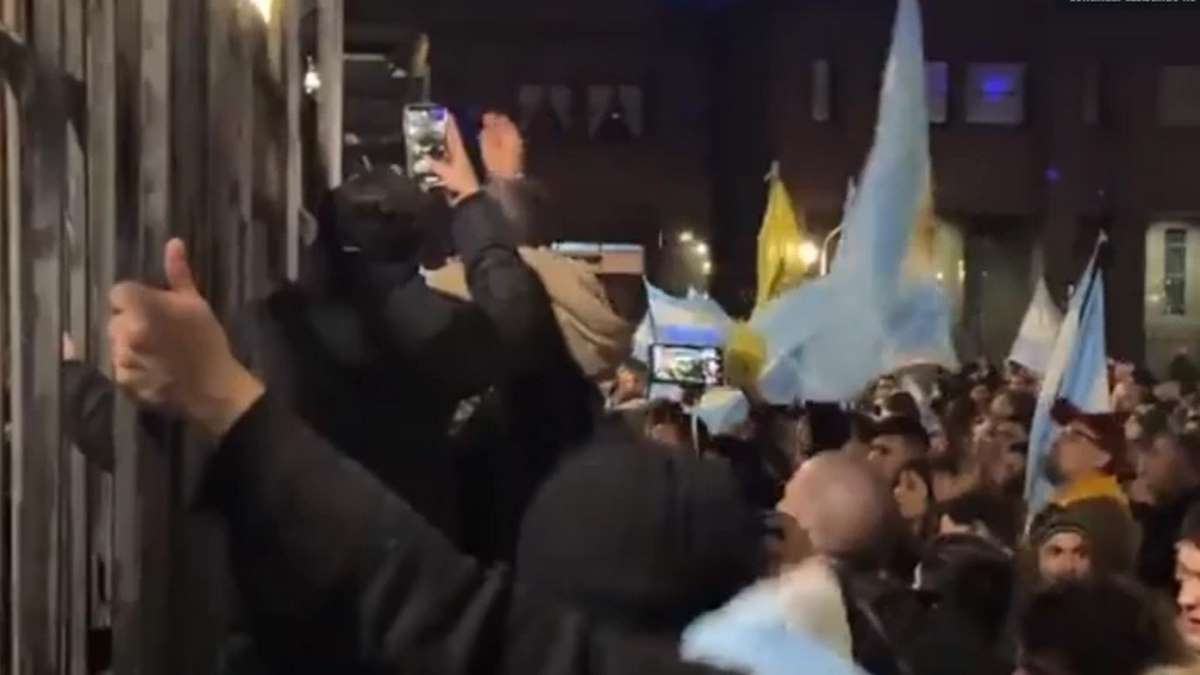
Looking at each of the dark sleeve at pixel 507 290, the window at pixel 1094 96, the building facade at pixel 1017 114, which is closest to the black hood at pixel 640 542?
the dark sleeve at pixel 507 290

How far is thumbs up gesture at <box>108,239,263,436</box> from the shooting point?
2053mm

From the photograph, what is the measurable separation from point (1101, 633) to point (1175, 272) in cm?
5460

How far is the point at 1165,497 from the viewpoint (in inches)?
319

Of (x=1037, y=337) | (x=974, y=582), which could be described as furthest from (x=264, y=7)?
(x=1037, y=337)

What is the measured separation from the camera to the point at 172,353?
2061 mm

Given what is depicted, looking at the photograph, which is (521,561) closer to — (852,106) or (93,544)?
(93,544)

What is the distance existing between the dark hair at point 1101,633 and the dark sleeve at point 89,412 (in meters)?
1.81

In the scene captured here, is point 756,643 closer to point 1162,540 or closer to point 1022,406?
point 1162,540

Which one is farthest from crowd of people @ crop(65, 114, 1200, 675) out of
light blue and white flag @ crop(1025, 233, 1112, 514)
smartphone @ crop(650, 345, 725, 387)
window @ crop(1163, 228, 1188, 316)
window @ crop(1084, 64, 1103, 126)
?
window @ crop(1163, 228, 1188, 316)

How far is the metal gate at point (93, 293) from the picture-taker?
248 cm

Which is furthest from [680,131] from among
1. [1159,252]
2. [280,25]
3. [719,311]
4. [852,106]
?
[280,25]

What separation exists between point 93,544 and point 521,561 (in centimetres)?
64

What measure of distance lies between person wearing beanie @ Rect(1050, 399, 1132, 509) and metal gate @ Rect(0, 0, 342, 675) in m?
4.73

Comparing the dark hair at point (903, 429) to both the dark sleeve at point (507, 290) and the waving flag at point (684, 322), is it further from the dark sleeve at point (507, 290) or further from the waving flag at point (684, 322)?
the waving flag at point (684, 322)
